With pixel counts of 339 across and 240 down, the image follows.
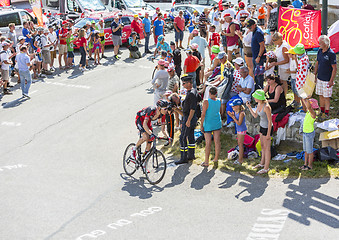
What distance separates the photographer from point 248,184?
1040cm

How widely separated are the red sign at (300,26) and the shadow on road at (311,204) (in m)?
4.74

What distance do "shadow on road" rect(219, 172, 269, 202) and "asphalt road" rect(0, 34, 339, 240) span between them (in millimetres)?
21

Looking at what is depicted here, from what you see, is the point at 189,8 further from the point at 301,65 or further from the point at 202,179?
the point at 202,179

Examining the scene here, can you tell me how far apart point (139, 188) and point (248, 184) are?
234cm

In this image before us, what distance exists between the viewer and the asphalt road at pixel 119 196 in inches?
339

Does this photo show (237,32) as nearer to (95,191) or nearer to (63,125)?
(63,125)

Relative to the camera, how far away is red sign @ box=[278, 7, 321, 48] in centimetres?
1336

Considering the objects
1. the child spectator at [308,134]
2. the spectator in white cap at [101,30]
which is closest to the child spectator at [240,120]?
the child spectator at [308,134]

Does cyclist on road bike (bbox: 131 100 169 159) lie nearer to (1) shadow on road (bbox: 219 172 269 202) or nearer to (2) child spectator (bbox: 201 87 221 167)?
(2) child spectator (bbox: 201 87 221 167)

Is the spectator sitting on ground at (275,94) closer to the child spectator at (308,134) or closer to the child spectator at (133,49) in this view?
the child spectator at (308,134)

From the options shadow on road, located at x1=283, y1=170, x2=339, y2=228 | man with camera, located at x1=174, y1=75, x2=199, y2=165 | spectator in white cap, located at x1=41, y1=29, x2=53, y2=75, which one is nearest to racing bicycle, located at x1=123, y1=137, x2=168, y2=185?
man with camera, located at x1=174, y1=75, x2=199, y2=165

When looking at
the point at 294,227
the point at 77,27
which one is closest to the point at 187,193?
the point at 294,227

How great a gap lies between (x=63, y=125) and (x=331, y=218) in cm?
874

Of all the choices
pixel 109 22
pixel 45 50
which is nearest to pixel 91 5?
pixel 109 22
